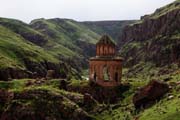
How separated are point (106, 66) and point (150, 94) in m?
19.5

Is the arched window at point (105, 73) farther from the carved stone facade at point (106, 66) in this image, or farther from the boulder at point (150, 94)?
the boulder at point (150, 94)

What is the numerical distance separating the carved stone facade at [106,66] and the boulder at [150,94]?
16372 mm

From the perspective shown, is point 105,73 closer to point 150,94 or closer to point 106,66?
point 106,66

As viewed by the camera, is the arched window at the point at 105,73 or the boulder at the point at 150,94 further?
the arched window at the point at 105,73

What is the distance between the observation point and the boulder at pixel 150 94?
204ft

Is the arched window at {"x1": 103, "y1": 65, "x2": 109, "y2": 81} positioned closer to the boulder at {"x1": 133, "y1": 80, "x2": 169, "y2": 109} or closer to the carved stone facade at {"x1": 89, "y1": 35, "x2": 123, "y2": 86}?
the carved stone facade at {"x1": 89, "y1": 35, "x2": 123, "y2": 86}

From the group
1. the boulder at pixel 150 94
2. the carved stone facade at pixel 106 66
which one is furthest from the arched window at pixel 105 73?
the boulder at pixel 150 94

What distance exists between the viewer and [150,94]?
62.3m

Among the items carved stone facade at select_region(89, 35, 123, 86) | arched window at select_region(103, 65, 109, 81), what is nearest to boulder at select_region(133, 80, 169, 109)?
carved stone facade at select_region(89, 35, 123, 86)

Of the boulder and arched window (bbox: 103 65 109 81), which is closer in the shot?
the boulder

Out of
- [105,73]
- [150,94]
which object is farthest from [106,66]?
[150,94]

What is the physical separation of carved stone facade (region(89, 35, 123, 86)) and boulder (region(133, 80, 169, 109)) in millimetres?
16372

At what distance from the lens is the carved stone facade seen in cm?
7975

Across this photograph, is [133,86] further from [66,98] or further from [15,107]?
[15,107]
